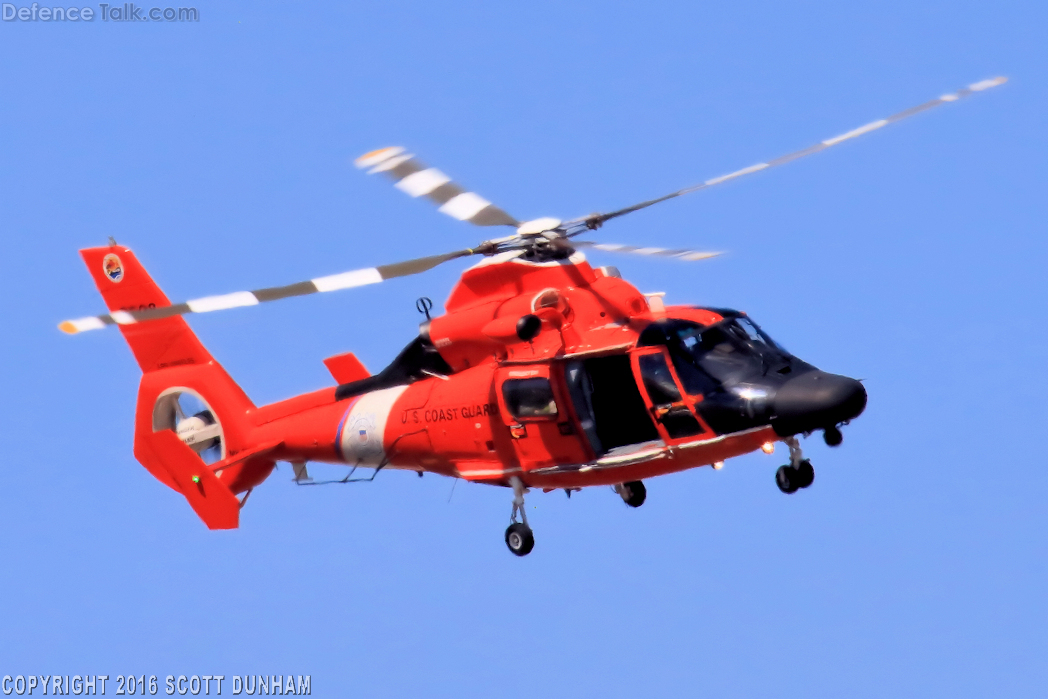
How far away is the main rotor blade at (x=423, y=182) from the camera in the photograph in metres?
17.1

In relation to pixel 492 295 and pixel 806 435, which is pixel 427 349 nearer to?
pixel 492 295

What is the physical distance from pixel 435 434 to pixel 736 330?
12.9ft

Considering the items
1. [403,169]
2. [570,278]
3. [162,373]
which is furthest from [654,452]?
[162,373]

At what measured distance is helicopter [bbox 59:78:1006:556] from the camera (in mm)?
16547

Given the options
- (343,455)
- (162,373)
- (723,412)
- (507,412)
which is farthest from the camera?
(162,373)

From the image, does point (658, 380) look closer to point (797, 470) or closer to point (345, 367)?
point (797, 470)

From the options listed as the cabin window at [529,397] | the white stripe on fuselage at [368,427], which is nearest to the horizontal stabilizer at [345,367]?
the white stripe on fuselage at [368,427]

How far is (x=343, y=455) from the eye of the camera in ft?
65.2

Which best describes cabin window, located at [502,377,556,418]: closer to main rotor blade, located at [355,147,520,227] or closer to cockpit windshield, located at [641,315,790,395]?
cockpit windshield, located at [641,315,790,395]

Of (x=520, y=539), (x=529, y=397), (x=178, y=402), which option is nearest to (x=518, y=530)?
(x=520, y=539)

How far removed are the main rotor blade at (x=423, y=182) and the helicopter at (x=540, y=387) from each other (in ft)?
0.05

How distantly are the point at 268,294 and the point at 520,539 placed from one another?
4.36 metres

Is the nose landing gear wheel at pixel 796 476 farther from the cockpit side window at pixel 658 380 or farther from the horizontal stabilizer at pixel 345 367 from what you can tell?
the horizontal stabilizer at pixel 345 367

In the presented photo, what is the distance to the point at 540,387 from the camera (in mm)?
17703
